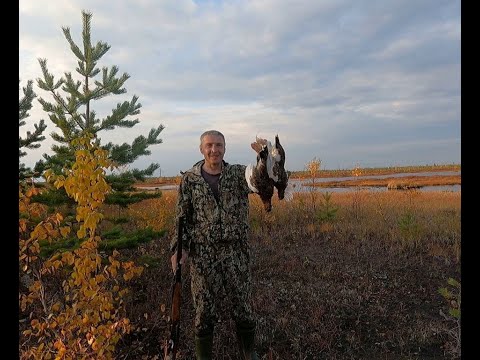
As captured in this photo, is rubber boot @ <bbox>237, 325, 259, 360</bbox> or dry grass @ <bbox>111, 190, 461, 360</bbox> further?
dry grass @ <bbox>111, 190, 461, 360</bbox>

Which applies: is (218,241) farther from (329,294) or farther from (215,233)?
(329,294)

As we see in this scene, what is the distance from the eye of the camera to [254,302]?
19.2 feet

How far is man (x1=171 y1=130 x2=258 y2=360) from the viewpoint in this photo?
3480 mm

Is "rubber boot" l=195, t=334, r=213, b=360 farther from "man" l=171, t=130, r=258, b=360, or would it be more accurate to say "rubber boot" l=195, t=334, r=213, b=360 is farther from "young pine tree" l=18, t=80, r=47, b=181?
"young pine tree" l=18, t=80, r=47, b=181

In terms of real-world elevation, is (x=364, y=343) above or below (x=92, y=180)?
below

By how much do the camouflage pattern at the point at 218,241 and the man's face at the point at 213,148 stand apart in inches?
5.4

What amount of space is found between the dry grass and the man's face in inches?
73.9

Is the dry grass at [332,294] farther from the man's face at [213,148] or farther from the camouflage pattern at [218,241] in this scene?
the man's face at [213,148]

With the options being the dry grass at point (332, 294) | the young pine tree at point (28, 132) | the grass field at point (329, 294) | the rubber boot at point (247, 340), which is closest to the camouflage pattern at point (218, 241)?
the rubber boot at point (247, 340)

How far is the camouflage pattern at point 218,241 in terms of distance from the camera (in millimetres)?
3484

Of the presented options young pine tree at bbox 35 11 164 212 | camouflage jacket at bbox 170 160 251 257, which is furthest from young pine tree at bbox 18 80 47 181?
camouflage jacket at bbox 170 160 251 257
